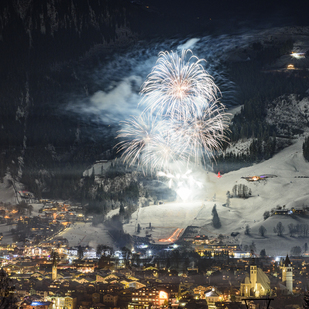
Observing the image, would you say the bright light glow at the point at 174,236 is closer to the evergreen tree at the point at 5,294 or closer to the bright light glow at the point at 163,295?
the bright light glow at the point at 163,295

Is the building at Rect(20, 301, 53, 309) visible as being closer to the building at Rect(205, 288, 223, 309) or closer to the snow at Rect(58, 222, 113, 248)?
the building at Rect(205, 288, 223, 309)

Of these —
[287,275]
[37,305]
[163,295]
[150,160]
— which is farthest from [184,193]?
[37,305]

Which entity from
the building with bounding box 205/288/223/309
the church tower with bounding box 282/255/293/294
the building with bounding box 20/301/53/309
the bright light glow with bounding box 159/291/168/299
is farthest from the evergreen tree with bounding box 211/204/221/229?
the building with bounding box 20/301/53/309

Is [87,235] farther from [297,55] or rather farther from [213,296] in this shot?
[297,55]

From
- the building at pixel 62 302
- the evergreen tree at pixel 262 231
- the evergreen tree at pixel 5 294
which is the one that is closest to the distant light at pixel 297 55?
the evergreen tree at pixel 262 231

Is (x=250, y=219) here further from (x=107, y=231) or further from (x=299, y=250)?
(x=107, y=231)
